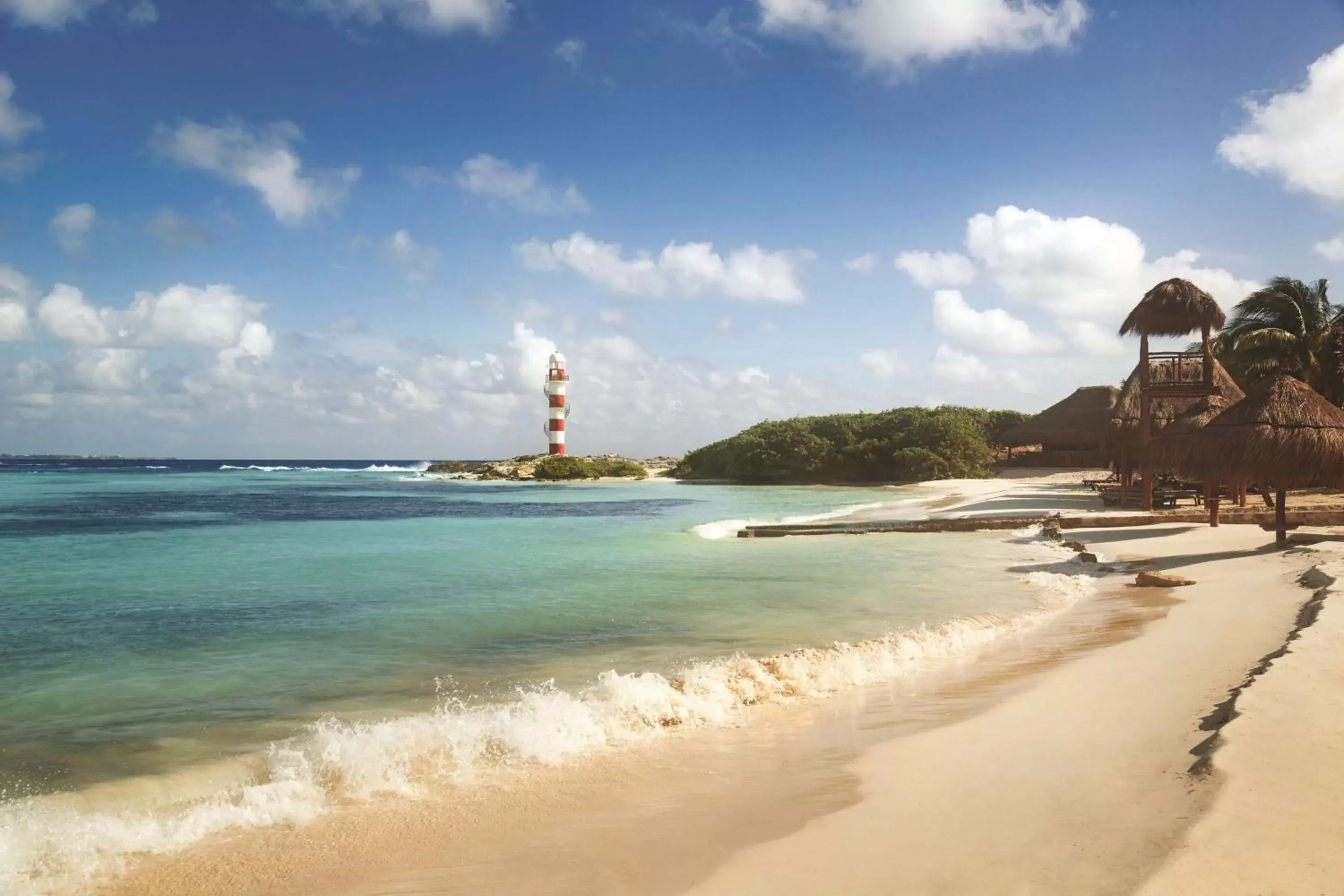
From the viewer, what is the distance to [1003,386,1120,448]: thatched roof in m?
34.4

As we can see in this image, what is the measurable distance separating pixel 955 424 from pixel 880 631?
3930 cm

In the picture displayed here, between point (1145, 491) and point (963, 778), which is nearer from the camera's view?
point (963, 778)

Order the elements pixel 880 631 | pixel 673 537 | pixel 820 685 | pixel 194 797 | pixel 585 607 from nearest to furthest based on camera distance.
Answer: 1. pixel 194 797
2. pixel 820 685
3. pixel 880 631
4. pixel 585 607
5. pixel 673 537

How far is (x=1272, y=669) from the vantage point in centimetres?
546

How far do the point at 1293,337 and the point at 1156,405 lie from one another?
712cm

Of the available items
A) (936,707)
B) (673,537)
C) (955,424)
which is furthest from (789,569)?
(955,424)

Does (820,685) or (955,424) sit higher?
(955,424)

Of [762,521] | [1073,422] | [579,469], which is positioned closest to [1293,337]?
[1073,422]

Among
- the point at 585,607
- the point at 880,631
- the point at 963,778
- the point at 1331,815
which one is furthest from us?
the point at 585,607

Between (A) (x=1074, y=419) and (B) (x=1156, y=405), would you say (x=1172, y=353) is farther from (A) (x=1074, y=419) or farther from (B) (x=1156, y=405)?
(A) (x=1074, y=419)

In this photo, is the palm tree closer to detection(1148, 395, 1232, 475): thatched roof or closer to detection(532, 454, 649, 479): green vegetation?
detection(1148, 395, 1232, 475): thatched roof

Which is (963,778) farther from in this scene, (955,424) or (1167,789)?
(955,424)

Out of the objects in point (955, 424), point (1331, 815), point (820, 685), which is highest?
point (955, 424)

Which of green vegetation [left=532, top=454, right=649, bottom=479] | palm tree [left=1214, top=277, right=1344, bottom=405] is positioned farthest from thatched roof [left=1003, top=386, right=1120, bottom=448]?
green vegetation [left=532, top=454, right=649, bottom=479]
